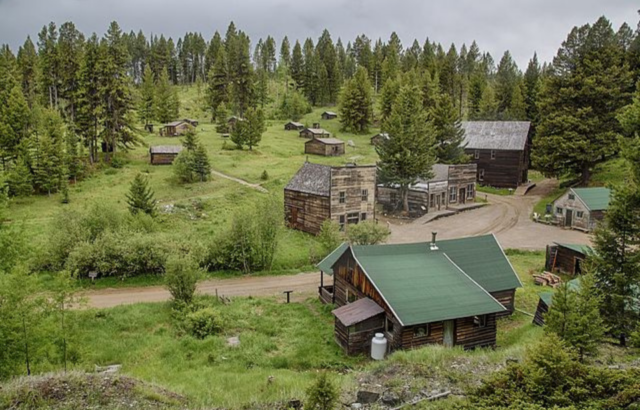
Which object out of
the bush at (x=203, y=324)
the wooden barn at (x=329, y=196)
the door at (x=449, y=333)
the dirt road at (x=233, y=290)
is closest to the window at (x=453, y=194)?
the wooden barn at (x=329, y=196)

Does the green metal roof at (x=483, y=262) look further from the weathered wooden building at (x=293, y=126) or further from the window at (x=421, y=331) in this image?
the weathered wooden building at (x=293, y=126)

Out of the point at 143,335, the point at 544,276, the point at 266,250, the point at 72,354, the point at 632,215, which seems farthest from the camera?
the point at 266,250

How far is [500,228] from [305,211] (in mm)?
17281

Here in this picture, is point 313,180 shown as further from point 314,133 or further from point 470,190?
point 314,133

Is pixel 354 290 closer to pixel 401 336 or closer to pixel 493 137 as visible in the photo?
pixel 401 336

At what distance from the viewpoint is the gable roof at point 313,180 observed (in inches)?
1560

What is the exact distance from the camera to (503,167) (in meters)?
58.9

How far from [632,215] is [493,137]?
4296cm

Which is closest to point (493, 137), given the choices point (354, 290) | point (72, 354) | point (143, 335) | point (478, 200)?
point (478, 200)

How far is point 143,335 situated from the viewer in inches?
891

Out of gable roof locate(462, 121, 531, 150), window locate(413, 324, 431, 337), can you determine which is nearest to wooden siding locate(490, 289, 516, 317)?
window locate(413, 324, 431, 337)

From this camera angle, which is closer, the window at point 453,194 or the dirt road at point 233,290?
the dirt road at point 233,290

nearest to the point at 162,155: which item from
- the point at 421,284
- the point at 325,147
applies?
the point at 325,147

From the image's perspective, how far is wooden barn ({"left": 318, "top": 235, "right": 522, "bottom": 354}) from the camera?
20.5m
